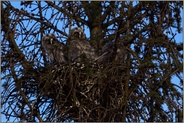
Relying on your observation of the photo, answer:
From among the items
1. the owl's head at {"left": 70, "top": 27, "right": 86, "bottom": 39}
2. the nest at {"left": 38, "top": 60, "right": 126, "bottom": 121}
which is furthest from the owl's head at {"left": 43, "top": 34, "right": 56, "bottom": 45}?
the nest at {"left": 38, "top": 60, "right": 126, "bottom": 121}

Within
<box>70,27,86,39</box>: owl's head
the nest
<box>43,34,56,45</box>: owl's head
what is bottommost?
the nest

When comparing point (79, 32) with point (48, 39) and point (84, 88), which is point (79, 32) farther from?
point (84, 88)

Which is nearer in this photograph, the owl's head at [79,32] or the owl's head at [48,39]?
the owl's head at [48,39]

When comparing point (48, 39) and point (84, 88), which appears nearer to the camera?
point (84, 88)

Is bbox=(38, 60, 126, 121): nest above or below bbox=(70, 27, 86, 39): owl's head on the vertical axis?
below

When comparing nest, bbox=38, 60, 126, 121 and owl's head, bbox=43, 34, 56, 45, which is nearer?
nest, bbox=38, 60, 126, 121

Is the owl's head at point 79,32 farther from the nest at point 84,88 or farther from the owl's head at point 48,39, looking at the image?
the nest at point 84,88

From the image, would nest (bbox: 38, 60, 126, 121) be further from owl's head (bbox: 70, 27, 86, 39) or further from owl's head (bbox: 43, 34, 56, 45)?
owl's head (bbox: 70, 27, 86, 39)

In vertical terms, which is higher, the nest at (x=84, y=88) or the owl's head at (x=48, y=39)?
the owl's head at (x=48, y=39)

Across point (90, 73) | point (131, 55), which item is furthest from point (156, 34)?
point (90, 73)

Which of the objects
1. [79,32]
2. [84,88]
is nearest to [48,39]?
[79,32]

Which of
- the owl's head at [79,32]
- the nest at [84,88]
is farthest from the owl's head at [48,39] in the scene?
the nest at [84,88]

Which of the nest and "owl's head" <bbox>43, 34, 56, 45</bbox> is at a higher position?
"owl's head" <bbox>43, 34, 56, 45</bbox>

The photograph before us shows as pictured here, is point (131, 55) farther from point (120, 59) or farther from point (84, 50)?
point (84, 50)
